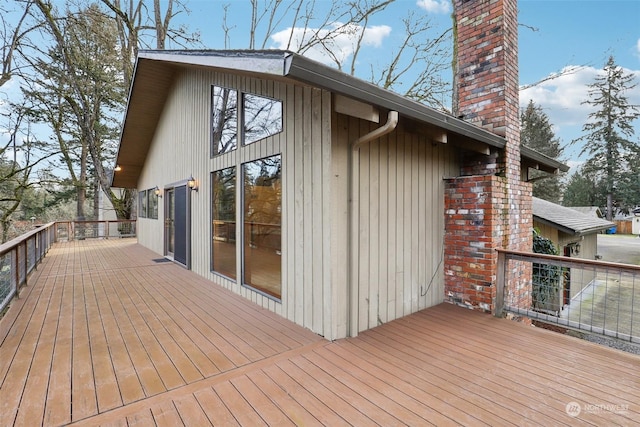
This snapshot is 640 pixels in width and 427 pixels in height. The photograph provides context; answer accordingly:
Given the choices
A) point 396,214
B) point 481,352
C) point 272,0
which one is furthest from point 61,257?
point 272,0

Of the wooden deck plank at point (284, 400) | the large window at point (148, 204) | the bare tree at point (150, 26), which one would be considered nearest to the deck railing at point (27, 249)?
the large window at point (148, 204)

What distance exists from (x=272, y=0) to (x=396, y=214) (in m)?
11.6

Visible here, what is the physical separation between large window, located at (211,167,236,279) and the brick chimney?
3.23m

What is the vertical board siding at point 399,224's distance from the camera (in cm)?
322

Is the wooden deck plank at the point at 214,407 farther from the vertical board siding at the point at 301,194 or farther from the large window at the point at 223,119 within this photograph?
the large window at the point at 223,119

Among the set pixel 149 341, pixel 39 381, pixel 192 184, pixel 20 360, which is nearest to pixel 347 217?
pixel 149 341

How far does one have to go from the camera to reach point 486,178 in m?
3.78

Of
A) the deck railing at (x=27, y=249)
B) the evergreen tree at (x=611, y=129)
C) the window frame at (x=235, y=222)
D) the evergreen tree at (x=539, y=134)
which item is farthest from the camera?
the evergreen tree at (x=611, y=129)

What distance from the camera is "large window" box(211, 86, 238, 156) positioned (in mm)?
5002

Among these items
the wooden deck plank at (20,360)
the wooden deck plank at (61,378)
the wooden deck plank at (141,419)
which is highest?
the wooden deck plank at (20,360)

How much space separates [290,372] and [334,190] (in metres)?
1.63

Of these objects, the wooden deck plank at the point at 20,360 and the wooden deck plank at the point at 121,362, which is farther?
the wooden deck plank at the point at 121,362

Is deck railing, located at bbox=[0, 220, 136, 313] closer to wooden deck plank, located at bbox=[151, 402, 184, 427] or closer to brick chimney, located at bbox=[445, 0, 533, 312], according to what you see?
wooden deck plank, located at bbox=[151, 402, 184, 427]

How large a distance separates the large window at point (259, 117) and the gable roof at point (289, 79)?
0.54 meters
